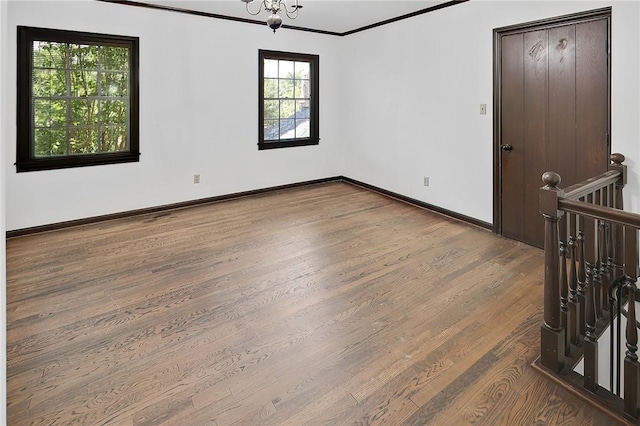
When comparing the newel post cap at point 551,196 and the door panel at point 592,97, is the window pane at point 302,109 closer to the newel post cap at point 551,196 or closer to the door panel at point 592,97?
the door panel at point 592,97

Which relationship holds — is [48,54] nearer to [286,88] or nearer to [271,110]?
[271,110]

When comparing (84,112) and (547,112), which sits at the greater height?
(84,112)

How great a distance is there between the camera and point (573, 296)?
2141 mm

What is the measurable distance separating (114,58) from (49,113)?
0.96 metres

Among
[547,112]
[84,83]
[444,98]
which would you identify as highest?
[84,83]

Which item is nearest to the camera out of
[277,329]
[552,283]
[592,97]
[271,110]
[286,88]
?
[552,283]

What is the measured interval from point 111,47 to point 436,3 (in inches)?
150

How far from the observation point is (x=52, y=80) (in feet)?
14.0

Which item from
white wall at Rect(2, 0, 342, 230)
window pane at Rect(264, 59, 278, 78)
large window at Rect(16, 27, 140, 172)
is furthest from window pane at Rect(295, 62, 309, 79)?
large window at Rect(16, 27, 140, 172)

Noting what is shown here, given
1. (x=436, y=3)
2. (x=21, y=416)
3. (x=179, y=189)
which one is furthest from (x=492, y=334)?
(x=179, y=189)

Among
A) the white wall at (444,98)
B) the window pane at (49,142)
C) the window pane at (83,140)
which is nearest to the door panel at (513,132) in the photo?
the white wall at (444,98)

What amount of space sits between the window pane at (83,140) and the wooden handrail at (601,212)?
4732 mm

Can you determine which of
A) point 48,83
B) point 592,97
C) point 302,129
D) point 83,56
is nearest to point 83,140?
point 48,83

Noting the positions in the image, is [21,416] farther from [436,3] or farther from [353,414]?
[436,3]
